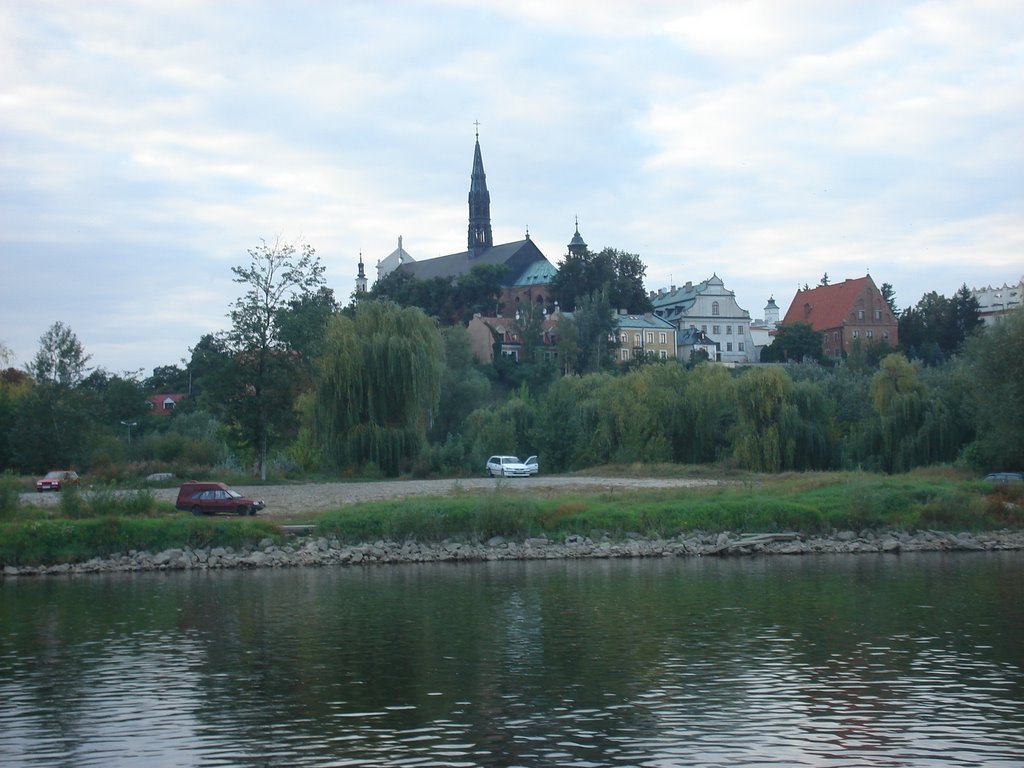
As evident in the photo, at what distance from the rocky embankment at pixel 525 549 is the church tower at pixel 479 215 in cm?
11991

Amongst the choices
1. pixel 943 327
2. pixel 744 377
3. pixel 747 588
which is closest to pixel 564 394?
pixel 744 377

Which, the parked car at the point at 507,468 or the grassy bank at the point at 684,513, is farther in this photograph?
the parked car at the point at 507,468

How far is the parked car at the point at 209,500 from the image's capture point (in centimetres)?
3719

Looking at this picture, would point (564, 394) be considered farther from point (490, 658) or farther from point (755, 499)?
point (490, 658)

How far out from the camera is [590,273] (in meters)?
123

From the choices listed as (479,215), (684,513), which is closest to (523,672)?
(684,513)

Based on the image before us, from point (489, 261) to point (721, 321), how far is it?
3268cm

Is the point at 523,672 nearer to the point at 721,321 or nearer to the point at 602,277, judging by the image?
the point at 602,277

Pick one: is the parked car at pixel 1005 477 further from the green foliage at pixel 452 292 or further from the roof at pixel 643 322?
the green foliage at pixel 452 292

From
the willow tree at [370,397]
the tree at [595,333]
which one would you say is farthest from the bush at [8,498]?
the tree at [595,333]

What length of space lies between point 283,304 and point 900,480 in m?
A: 29.9

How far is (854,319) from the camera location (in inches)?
4953

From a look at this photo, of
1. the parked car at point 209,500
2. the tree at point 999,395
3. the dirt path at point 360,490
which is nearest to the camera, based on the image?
the parked car at point 209,500

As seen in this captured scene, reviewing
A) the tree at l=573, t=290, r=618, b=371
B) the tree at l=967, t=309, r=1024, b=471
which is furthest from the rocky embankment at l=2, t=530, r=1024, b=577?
the tree at l=573, t=290, r=618, b=371
